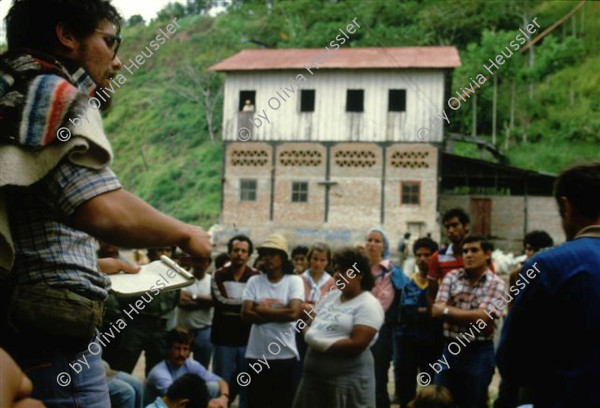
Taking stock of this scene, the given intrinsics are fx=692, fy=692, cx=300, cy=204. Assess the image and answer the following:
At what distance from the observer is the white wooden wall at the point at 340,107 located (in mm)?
29703

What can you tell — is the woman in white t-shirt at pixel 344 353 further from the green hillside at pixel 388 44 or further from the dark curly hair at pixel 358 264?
the green hillside at pixel 388 44

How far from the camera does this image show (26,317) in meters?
2.03

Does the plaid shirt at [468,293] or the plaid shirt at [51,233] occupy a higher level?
the plaid shirt at [51,233]

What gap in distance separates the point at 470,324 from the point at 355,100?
24.9 m

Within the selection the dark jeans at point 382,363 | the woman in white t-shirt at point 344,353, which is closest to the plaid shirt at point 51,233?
the woman in white t-shirt at point 344,353

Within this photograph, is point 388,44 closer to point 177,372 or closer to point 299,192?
point 299,192

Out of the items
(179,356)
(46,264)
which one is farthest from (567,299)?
(179,356)

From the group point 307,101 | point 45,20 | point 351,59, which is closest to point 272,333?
point 45,20

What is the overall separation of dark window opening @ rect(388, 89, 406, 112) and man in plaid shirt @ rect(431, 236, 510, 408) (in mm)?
23878

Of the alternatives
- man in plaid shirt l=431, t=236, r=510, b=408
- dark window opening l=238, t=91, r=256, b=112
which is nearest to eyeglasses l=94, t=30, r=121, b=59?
man in plaid shirt l=431, t=236, r=510, b=408

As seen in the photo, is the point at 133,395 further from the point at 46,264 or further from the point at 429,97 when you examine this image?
the point at 429,97

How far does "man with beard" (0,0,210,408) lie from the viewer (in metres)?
1.92

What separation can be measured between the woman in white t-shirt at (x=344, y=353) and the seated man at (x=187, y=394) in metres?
1.06

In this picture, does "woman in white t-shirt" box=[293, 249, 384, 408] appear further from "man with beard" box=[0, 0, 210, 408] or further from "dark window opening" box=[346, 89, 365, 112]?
"dark window opening" box=[346, 89, 365, 112]
